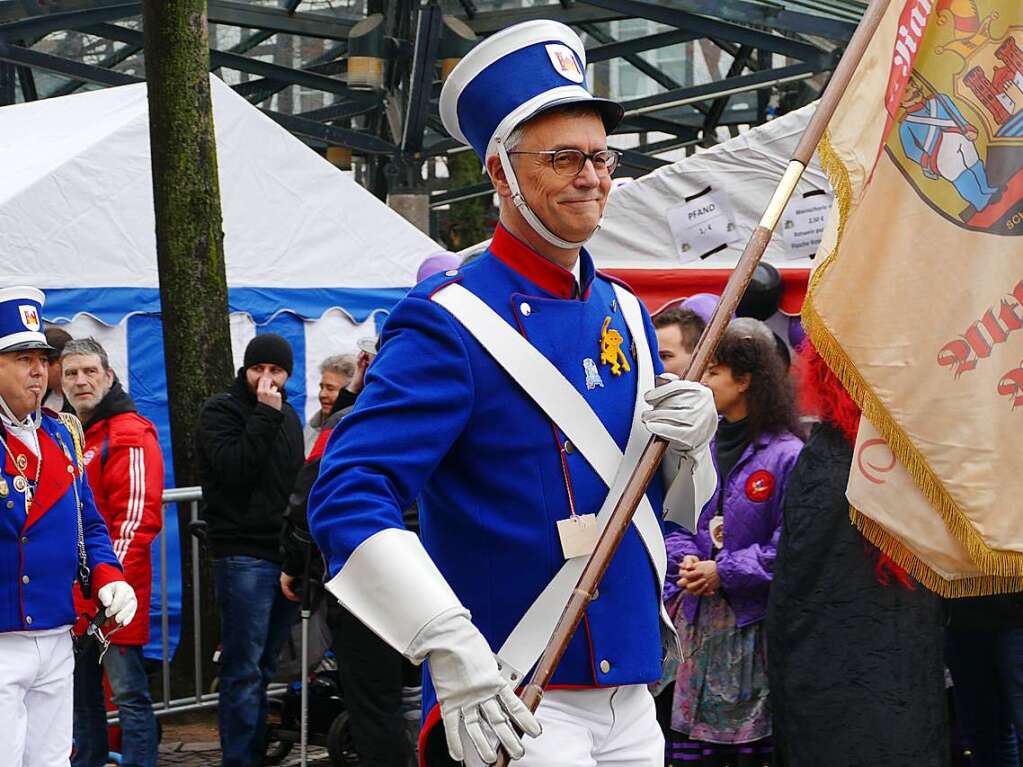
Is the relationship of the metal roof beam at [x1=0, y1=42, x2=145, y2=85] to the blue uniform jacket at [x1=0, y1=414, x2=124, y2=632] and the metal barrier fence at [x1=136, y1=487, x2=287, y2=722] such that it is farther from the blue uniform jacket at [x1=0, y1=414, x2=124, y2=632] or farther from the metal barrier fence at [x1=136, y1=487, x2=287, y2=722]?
the blue uniform jacket at [x1=0, y1=414, x2=124, y2=632]

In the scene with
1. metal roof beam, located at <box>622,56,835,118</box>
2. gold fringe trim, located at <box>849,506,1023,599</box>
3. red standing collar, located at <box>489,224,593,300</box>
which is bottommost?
gold fringe trim, located at <box>849,506,1023,599</box>

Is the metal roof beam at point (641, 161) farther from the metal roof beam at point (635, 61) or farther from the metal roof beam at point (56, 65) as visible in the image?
the metal roof beam at point (56, 65)

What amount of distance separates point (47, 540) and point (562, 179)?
3089 millimetres

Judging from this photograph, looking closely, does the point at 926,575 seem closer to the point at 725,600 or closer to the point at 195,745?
the point at 725,600

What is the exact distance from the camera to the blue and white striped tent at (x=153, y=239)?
904 centimetres

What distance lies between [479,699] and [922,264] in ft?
6.18

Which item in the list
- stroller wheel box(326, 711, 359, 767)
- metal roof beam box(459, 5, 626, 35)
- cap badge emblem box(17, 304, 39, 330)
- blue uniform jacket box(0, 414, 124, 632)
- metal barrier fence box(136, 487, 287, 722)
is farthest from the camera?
metal roof beam box(459, 5, 626, 35)

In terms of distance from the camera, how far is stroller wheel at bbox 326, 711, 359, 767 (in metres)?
6.72

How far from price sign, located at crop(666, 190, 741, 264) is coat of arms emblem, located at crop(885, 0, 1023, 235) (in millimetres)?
4268

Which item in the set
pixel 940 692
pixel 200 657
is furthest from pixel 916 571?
pixel 200 657

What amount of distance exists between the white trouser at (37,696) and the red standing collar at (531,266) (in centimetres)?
283

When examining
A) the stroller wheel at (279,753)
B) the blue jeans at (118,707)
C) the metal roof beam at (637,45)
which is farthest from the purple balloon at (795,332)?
the metal roof beam at (637,45)

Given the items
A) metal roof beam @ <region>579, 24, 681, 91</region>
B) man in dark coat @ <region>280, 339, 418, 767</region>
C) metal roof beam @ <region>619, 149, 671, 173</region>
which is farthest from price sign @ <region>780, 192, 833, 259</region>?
metal roof beam @ <region>579, 24, 681, 91</region>

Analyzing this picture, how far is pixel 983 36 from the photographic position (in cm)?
387
